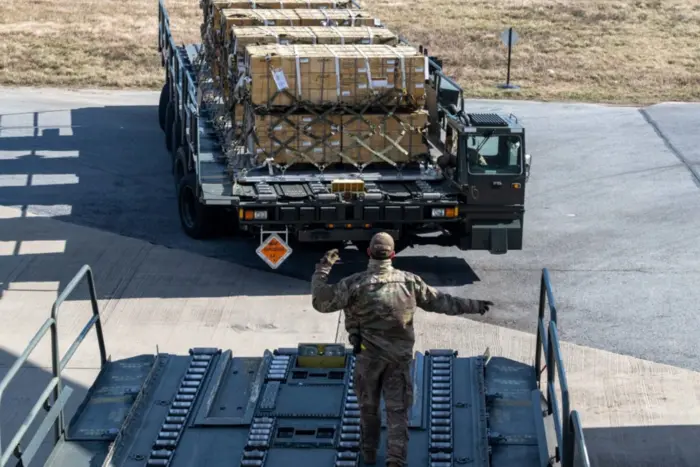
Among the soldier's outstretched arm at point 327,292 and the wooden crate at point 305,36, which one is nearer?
the soldier's outstretched arm at point 327,292

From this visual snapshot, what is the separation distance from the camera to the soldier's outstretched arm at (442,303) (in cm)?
739

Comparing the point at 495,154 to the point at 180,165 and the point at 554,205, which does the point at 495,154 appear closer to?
the point at 554,205

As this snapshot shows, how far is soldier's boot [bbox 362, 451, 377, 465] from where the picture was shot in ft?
24.1

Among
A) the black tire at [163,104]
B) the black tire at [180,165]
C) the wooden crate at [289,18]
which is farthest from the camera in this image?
the black tire at [163,104]

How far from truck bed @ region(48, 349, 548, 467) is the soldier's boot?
0.25ft

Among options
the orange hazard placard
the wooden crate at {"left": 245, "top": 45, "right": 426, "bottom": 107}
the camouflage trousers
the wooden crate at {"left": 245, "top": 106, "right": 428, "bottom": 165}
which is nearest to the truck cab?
the wooden crate at {"left": 245, "top": 106, "right": 428, "bottom": 165}

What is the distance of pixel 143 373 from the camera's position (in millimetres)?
8656

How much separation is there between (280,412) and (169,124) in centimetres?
1279

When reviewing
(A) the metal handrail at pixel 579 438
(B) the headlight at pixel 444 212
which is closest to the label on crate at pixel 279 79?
(B) the headlight at pixel 444 212

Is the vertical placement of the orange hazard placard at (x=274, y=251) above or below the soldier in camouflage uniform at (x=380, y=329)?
below

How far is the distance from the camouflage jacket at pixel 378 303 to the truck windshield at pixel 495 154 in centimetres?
640

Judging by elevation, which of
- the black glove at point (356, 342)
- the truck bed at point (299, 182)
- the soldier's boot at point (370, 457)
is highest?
the black glove at point (356, 342)

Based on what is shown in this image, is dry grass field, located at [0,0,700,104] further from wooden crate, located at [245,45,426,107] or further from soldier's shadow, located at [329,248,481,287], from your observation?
wooden crate, located at [245,45,426,107]

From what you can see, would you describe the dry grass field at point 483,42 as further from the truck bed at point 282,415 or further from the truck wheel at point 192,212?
the truck bed at point 282,415
